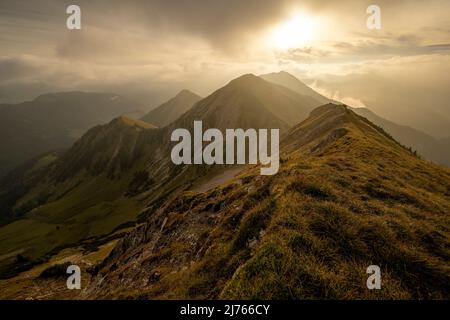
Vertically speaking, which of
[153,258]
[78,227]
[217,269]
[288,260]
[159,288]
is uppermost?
[288,260]

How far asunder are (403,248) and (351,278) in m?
4.01

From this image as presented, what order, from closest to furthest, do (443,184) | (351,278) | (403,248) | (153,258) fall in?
(351,278) → (403,248) → (153,258) → (443,184)

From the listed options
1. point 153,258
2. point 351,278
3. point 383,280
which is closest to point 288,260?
point 351,278

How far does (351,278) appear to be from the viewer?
11.2 m

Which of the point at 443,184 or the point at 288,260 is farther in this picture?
the point at 443,184

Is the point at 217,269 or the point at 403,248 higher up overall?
the point at 403,248

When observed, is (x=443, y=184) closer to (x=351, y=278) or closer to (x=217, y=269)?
(x=351, y=278)

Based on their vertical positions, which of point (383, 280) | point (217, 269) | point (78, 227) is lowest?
point (78, 227)
